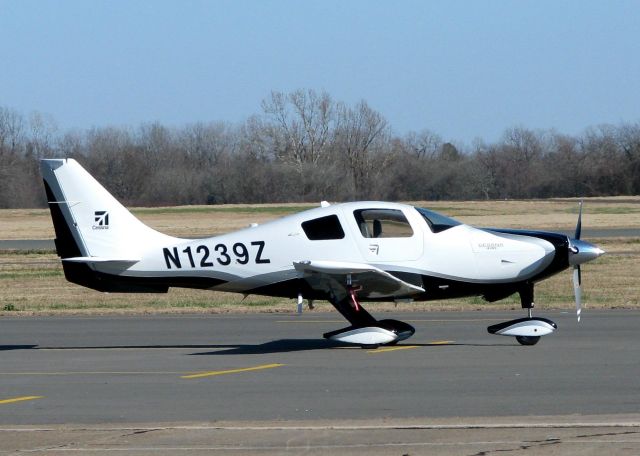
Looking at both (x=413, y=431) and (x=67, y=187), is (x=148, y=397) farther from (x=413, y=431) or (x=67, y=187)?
(x=67, y=187)

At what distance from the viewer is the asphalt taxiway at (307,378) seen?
33.4 ft

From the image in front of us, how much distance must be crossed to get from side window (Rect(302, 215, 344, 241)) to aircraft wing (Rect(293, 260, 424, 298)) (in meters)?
0.40

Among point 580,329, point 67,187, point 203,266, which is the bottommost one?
point 580,329

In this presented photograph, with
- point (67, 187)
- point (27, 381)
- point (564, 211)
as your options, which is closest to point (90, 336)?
point (67, 187)

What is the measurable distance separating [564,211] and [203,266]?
188ft

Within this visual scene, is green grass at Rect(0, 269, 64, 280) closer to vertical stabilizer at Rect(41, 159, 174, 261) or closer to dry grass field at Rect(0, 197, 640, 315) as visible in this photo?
dry grass field at Rect(0, 197, 640, 315)

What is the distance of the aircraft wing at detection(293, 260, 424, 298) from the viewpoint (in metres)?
14.9

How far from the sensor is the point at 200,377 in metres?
13.1

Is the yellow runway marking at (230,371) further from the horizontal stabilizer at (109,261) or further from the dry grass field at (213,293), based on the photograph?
the dry grass field at (213,293)

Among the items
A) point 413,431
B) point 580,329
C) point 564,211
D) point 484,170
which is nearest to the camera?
point 413,431

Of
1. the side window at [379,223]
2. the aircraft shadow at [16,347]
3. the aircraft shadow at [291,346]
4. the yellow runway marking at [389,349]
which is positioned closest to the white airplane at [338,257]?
the side window at [379,223]

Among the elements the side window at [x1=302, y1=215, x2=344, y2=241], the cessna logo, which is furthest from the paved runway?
the cessna logo

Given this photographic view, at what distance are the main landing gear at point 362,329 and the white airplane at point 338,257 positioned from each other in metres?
0.02

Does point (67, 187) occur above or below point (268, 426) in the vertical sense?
above
